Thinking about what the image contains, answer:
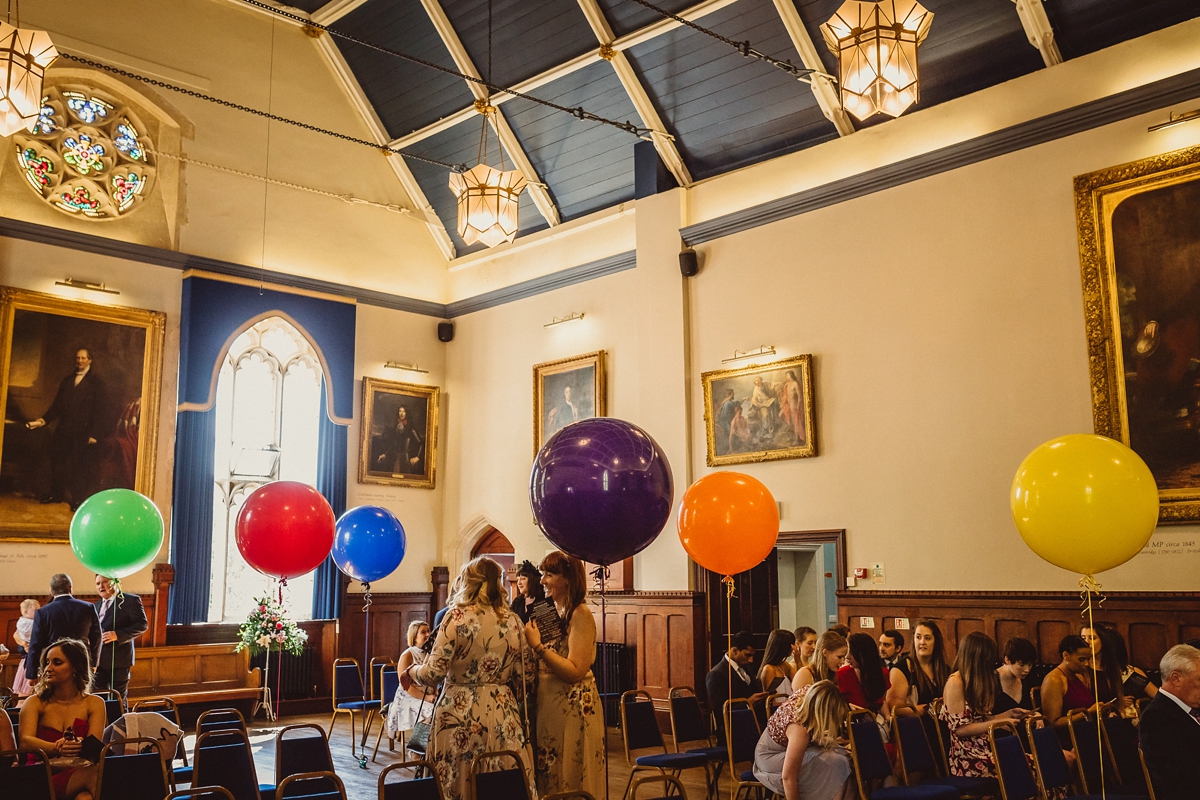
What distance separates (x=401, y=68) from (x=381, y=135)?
1355mm

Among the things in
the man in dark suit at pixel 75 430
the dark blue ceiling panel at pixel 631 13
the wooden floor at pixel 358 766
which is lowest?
the wooden floor at pixel 358 766

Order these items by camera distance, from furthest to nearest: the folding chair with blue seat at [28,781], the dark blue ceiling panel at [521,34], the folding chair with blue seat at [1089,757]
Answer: the dark blue ceiling panel at [521,34]
the folding chair with blue seat at [1089,757]
the folding chair with blue seat at [28,781]

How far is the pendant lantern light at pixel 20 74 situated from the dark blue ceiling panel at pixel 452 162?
751cm

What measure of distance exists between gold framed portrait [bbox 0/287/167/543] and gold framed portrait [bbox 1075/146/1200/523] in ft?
33.8

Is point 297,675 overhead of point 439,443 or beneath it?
beneath

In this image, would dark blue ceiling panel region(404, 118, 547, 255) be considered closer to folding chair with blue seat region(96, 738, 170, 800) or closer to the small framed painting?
the small framed painting

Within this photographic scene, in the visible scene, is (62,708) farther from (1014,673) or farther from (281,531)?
(1014,673)

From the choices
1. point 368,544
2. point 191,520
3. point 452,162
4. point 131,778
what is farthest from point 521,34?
point 131,778

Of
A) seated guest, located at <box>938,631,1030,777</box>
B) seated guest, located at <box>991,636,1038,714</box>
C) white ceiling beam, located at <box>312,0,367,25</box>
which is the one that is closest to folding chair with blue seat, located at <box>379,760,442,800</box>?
seated guest, located at <box>938,631,1030,777</box>

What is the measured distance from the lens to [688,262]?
12.2 metres

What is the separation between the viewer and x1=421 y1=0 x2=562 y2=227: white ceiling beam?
Answer: 1301 centimetres

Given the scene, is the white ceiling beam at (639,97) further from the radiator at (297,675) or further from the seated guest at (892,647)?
the radiator at (297,675)

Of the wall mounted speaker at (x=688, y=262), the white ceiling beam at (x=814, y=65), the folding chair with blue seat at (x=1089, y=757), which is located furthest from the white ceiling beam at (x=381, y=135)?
the folding chair with blue seat at (x=1089, y=757)

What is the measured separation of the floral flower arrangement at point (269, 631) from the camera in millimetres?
12164
